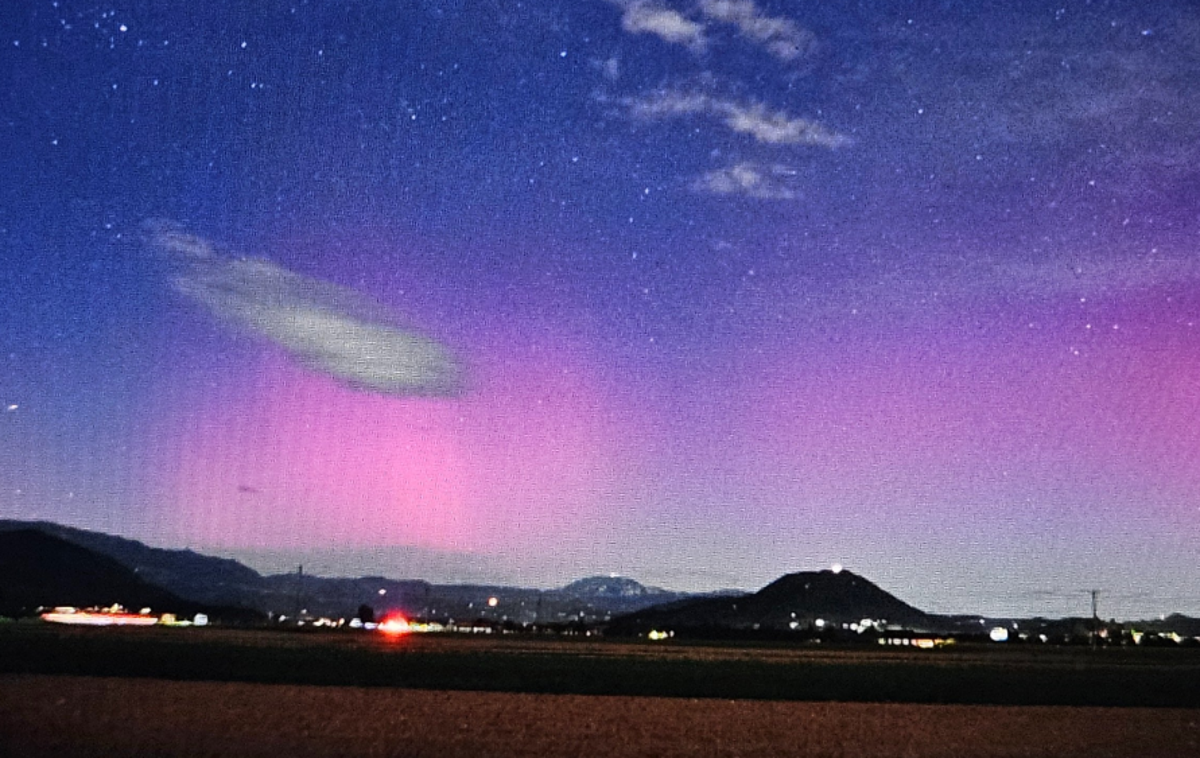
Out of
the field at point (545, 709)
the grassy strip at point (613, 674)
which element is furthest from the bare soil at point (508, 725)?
the grassy strip at point (613, 674)

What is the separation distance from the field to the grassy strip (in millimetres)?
168

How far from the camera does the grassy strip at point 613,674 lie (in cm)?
4334

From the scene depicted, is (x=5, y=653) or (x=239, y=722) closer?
(x=239, y=722)

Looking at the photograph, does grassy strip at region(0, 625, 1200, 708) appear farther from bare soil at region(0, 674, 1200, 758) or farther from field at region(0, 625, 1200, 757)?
bare soil at region(0, 674, 1200, 758)

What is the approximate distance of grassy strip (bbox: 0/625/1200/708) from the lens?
1706 inches

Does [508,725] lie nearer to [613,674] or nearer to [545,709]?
[545,709]

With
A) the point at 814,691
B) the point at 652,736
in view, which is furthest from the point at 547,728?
the point at 814,691

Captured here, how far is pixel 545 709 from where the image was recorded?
33.9 meters

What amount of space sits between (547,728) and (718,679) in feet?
75.1

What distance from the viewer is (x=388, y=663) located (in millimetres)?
55406

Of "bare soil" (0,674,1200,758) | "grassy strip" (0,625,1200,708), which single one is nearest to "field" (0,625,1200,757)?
"bare soil" (0,674,1200,758)

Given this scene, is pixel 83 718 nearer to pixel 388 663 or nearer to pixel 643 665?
pixel 388 663

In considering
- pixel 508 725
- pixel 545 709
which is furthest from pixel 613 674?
pixel 508 725

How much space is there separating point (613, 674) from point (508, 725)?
23536 mm
